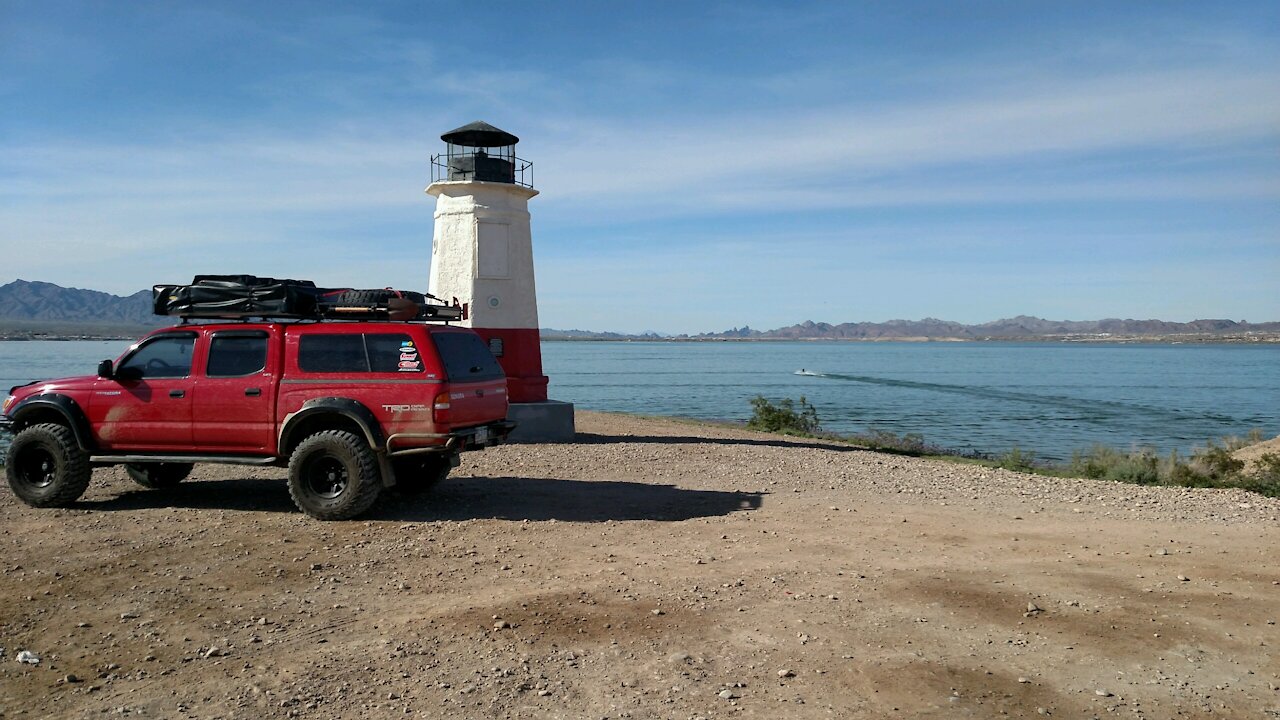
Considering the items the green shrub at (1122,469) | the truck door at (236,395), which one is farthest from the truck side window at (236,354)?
the green shrub at (1122,469)

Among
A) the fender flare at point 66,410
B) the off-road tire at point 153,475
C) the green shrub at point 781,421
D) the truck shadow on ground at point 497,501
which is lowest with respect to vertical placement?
the green shrub at point 781,421

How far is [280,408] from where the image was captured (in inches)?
401

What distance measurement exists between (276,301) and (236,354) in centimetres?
74

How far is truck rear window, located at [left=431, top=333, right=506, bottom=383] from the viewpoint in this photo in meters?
10.1

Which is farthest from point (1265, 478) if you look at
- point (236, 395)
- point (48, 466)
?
point (48, 466)

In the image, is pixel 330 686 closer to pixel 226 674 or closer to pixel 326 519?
pixel 226 674

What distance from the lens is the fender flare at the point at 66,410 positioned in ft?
34.6

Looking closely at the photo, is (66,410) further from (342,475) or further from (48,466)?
(342,475)

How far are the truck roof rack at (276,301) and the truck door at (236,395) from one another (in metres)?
0.46

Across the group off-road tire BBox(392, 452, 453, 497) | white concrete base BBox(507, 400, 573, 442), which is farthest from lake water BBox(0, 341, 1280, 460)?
off-road tire BBox(392, 452, 453, 497)

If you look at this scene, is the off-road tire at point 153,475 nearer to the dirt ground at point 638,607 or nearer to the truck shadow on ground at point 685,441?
the dirt ground at point 638,607

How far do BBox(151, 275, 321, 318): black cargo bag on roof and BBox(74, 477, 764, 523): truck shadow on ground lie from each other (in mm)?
2209

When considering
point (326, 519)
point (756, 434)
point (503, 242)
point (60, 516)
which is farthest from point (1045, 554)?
point (756, 434)

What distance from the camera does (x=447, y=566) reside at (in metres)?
8.18
